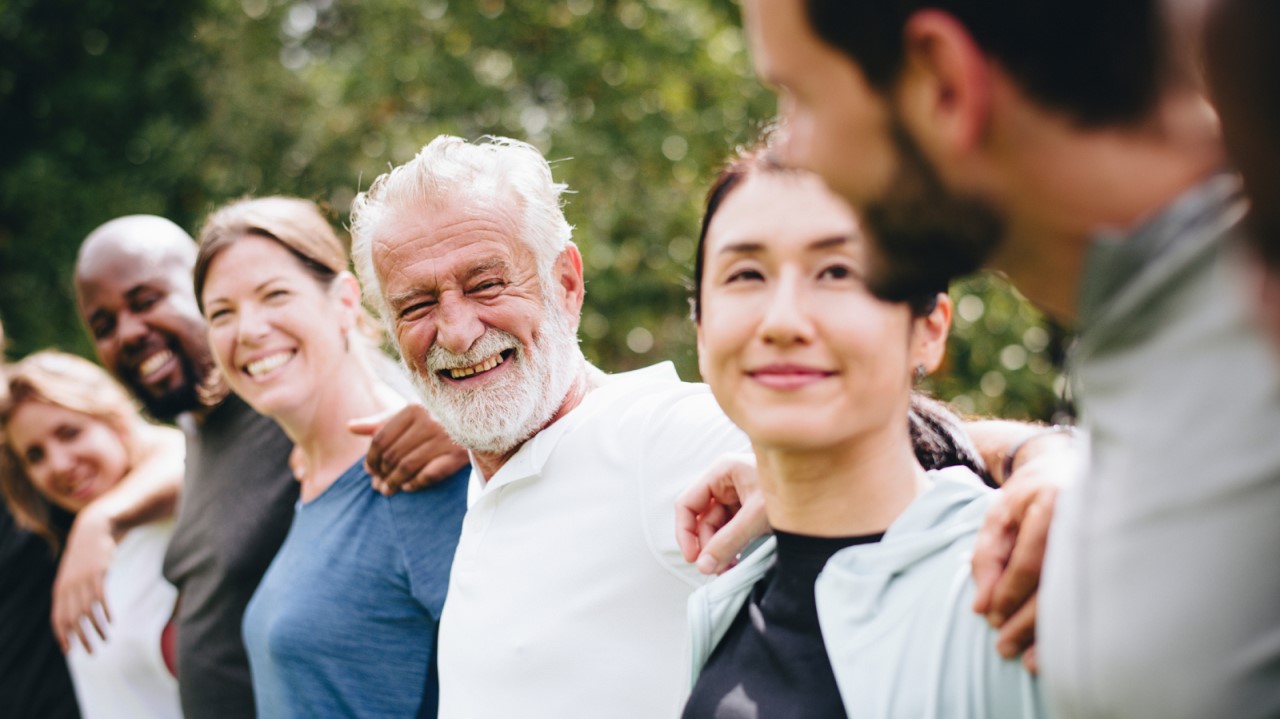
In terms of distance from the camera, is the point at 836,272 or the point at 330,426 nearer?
the point at 836,272

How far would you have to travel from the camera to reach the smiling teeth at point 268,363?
316 centimetres

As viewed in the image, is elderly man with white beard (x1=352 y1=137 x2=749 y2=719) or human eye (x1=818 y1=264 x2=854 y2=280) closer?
human eye (x1=818 y1=264 x2=854 y2=280)

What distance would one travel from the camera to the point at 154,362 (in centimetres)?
390

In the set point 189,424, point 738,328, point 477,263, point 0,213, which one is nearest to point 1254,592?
point 738,328

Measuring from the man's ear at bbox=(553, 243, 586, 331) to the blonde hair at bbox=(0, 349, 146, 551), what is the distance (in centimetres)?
250

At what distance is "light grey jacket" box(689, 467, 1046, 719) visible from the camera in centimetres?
133

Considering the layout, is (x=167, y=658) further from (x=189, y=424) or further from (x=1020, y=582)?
(x=1020, y=582)

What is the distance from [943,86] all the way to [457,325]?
1.57 metres

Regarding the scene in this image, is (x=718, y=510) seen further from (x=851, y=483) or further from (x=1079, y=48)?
(x=1079, y=48)

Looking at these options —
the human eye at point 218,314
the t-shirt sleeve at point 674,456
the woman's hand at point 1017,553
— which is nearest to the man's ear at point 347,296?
the human eye at point 218,314

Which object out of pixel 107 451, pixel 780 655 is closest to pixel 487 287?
pixel 780 655

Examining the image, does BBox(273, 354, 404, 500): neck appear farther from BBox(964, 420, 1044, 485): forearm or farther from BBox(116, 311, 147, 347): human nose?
BBox(964, 420, 1044, 485): forearm

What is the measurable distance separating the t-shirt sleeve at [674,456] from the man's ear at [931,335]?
0.51 metres

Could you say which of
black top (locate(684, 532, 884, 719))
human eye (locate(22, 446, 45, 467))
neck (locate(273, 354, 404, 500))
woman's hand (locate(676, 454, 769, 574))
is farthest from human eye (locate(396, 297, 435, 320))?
human eye (locate(22, 446, 45, 467))
